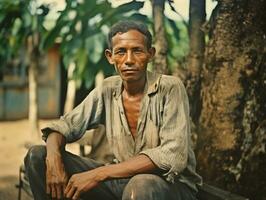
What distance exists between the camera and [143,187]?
1555 mm

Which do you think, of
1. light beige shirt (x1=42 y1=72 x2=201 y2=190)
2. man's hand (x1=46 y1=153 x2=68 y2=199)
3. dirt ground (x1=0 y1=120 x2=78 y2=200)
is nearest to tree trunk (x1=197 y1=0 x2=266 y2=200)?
light beige shirt (x1=42 y1=72 x2=201 y2=190)

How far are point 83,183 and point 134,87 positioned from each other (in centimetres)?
51

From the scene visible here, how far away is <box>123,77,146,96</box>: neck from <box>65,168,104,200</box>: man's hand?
421 millimetres

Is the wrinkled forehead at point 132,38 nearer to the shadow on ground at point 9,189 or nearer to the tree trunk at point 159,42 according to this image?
the tree trunk at point 159,42

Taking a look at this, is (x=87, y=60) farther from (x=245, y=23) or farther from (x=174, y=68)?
(x=245, y=23)

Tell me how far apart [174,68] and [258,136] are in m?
0.80

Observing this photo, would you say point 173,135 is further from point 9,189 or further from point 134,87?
point 9,189

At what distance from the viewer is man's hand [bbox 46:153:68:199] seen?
70.6 inches

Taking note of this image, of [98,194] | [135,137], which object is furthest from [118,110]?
[98,194]

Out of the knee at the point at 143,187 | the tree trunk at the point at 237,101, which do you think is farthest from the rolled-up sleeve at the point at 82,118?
the tree trunk at the point at 237,101

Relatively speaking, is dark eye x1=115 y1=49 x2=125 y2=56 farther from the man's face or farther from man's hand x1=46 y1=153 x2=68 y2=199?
man's hand x1=46 y1=153 x2=68 y2=199

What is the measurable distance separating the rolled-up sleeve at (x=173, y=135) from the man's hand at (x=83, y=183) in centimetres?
22

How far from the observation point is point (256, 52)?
2.38m

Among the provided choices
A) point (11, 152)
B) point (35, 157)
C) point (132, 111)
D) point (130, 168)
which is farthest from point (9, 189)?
point (130, 168)
